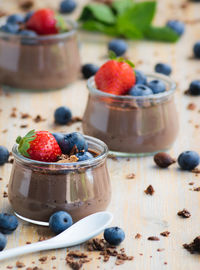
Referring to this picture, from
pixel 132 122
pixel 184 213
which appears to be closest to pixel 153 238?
pixel 184 213

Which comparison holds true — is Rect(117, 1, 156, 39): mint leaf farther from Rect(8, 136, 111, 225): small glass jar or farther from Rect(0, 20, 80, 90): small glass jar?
Rect(8, 136, 111, 225): small glass jar

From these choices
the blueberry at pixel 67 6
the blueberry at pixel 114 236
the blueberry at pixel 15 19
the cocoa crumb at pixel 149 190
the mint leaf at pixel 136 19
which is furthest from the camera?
the blueberry at pixel 67 6

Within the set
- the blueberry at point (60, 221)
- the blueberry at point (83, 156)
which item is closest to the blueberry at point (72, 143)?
the blueberry at point (83, 156)

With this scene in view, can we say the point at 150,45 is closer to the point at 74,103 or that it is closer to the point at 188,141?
the point at 74,103

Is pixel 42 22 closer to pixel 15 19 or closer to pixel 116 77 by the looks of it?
pixel 15 19

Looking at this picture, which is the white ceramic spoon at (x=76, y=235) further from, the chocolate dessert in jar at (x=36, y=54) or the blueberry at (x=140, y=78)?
the chocolate dessert in jar at (x=36, y=54)
